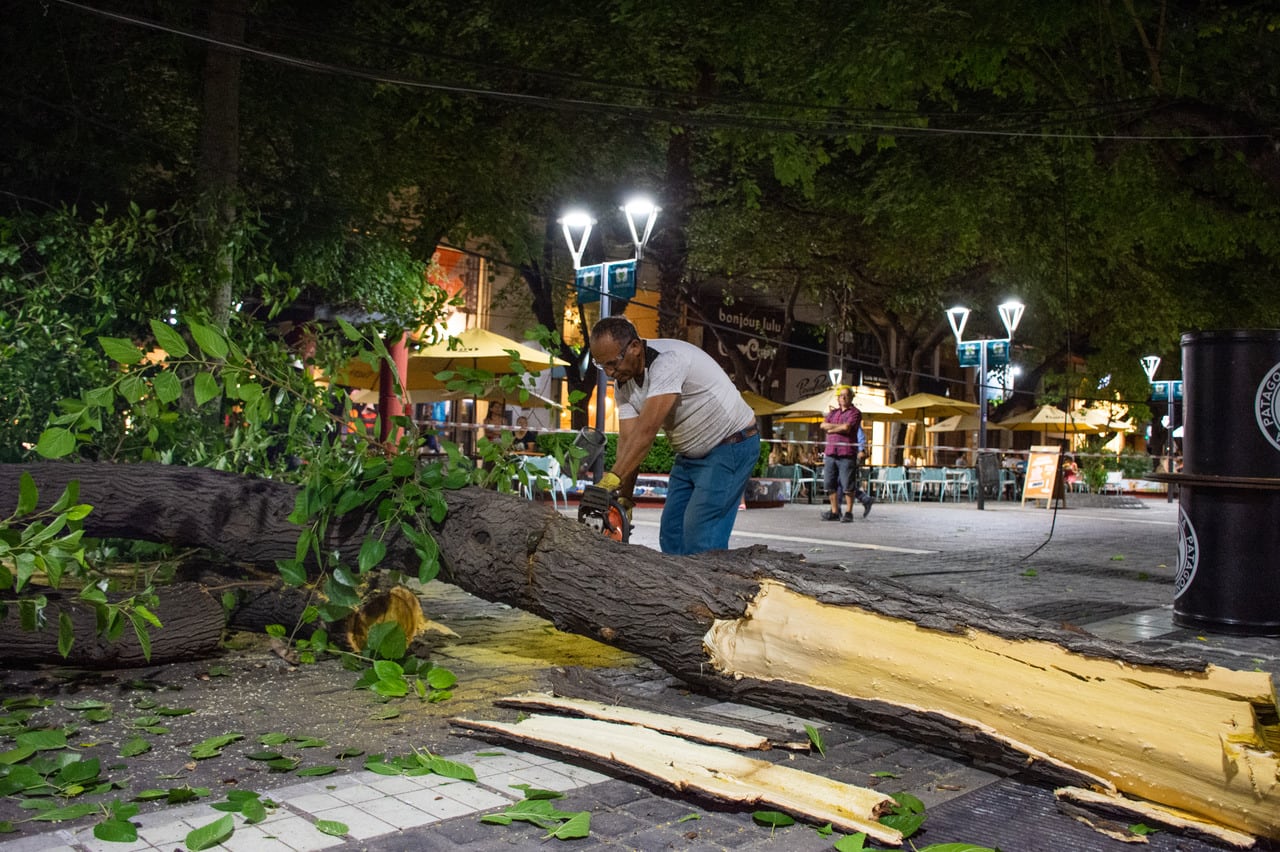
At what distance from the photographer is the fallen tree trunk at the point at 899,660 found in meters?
2.95

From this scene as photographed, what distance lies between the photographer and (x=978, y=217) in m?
13.2

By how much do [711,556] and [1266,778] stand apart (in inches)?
85.7

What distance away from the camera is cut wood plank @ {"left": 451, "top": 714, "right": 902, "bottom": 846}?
2.80 metres

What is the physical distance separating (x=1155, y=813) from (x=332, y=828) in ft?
7.34

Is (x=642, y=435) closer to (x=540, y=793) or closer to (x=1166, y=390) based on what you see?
(x=540, y=793)

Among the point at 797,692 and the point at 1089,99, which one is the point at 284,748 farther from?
the point at 1089,99

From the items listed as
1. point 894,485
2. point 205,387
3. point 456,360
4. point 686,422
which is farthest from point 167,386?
point 894,485

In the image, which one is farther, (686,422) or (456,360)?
(456,360)

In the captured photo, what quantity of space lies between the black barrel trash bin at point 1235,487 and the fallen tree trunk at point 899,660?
3.27 meters

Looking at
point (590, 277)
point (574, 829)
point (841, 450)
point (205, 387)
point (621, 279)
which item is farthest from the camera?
point (841, 450)

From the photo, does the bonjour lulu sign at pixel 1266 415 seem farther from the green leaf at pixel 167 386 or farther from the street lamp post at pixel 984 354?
the street lamp post at pixel 984 354

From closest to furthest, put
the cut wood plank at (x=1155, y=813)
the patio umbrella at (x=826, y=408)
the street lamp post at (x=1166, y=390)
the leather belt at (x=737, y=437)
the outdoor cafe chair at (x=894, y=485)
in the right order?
the cut wood plank at (x=1155, y=813), the leather belt at (x=737, y=437), the patio umbrella at (x=826, y=408), the outdoor cafe chair at (x=894, y=485), the street lamp post at (x=1166, y=390)

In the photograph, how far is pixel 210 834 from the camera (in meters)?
2.53

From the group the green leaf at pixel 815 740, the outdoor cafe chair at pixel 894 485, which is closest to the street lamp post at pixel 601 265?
the green leaf at pixel 815 740
